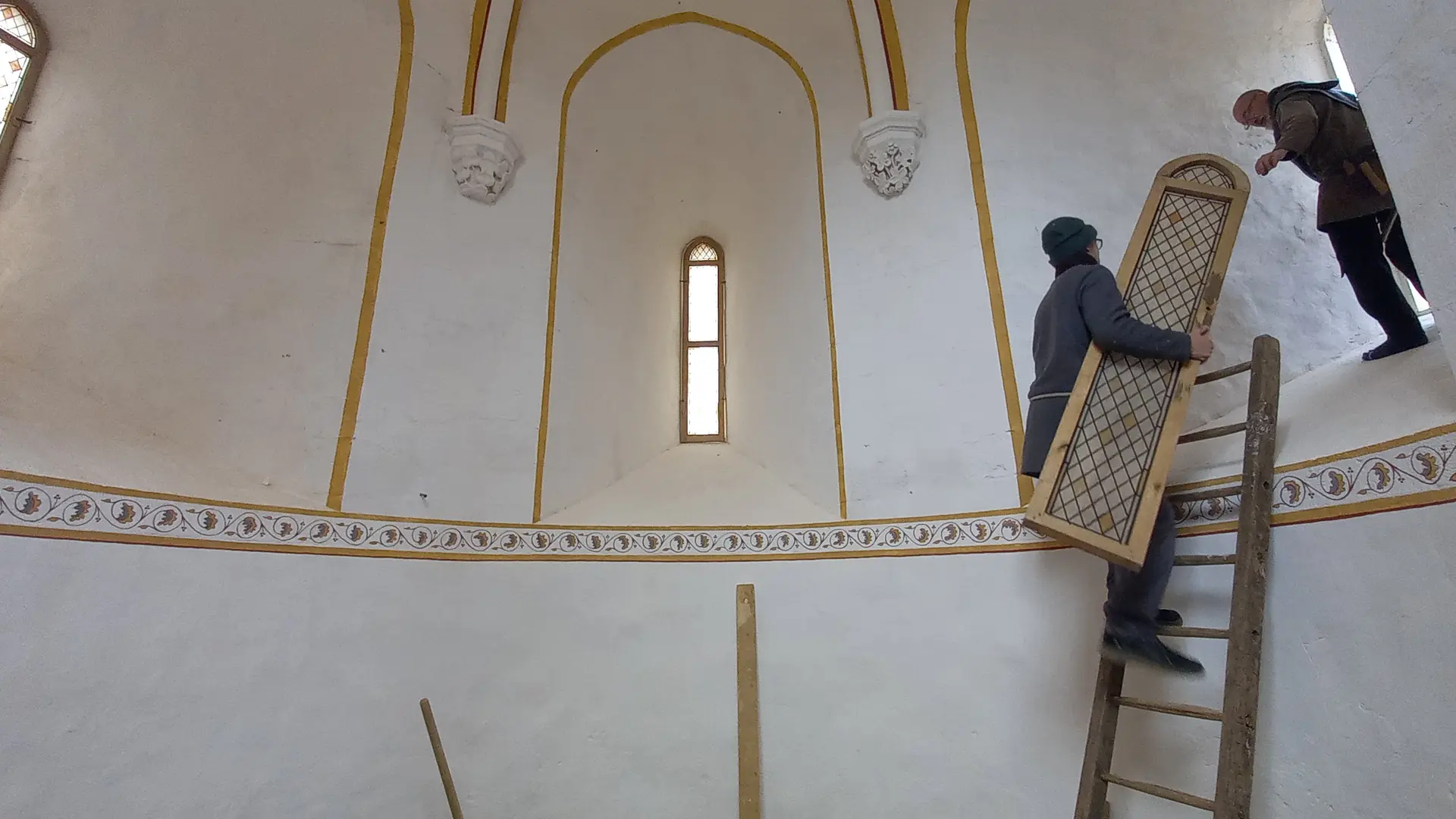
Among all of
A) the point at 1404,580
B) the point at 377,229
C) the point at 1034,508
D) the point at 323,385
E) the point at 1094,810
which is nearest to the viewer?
the point at 1404,580

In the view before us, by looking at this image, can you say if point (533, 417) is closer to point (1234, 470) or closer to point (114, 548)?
point (114, 548)

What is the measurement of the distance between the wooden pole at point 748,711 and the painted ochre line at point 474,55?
8.81ft

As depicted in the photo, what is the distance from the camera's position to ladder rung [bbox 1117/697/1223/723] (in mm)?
2039

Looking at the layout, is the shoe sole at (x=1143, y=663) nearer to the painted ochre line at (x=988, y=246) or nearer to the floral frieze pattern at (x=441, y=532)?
the floral frieze pattern at (x=441, y=532)

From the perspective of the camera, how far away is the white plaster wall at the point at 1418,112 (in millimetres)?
1594

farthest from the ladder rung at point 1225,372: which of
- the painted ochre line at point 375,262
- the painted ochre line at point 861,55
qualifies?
the painted ochre line at point 375,262

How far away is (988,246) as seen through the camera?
3436 millimetres

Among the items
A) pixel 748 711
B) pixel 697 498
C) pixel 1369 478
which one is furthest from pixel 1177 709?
pixel 697 498

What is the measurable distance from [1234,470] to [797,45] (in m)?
3.11

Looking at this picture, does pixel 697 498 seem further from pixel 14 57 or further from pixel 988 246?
pixel 14 57

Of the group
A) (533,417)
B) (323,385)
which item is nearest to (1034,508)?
(533,417)

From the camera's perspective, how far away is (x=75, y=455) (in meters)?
2.55

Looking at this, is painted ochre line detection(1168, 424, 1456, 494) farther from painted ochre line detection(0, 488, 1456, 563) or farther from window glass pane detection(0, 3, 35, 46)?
window glass pane detection(0, 3, 35, 46)

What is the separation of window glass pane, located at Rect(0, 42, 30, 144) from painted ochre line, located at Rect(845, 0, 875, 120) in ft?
11.4
